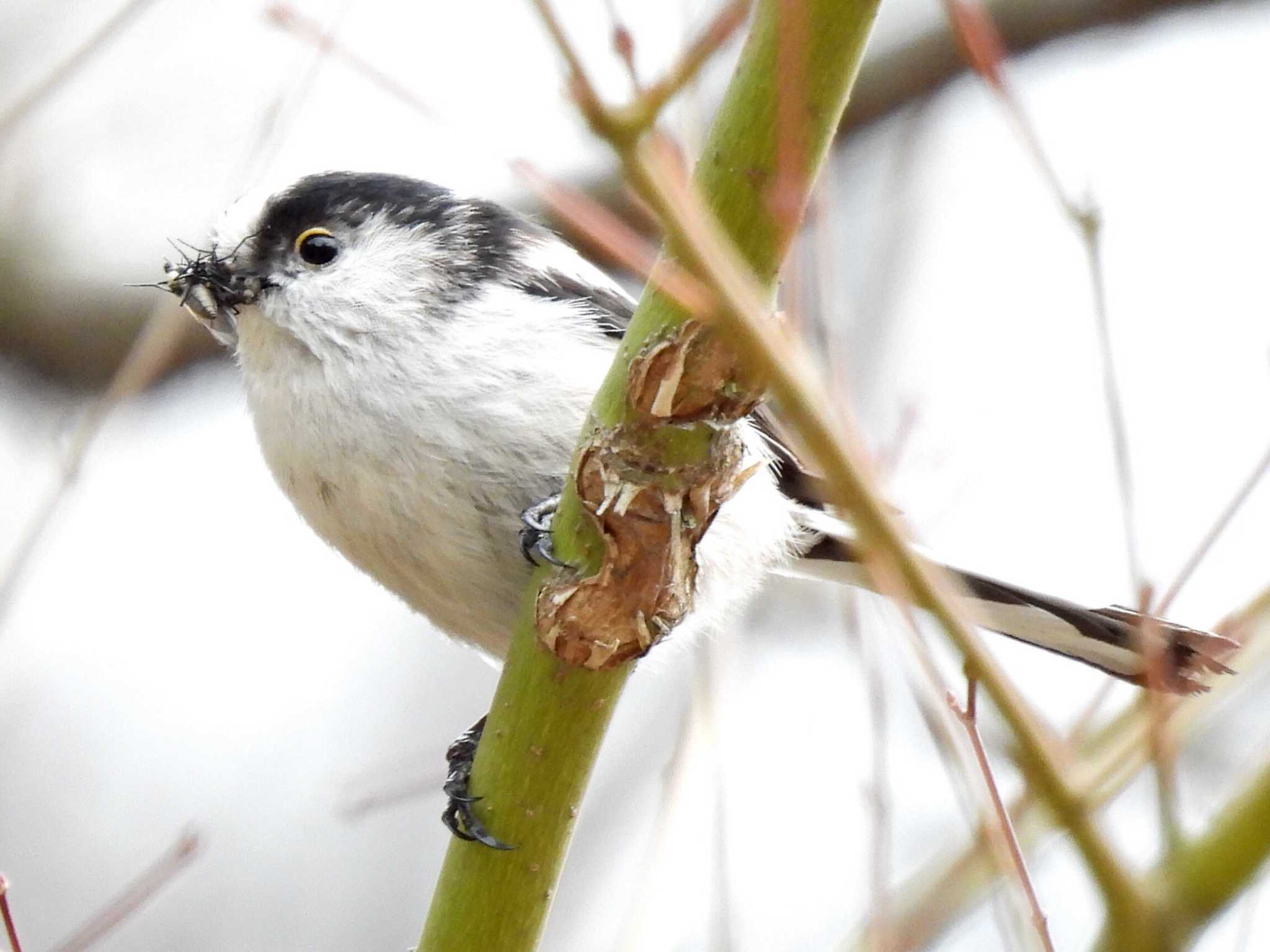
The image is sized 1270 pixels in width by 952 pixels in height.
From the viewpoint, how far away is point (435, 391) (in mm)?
2301

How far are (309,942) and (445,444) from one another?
416 centimetres

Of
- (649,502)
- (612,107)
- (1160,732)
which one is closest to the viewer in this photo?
(612,107)

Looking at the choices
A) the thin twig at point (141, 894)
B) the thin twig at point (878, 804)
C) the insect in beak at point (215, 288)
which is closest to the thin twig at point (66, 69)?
the insect in beak at point (215, 288)

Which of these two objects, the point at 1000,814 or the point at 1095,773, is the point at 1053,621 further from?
the point at 1000,814

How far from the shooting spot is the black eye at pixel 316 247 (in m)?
2.55

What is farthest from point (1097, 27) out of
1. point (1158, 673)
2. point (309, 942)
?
point (309, 942)

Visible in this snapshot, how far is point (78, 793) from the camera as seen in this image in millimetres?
6352

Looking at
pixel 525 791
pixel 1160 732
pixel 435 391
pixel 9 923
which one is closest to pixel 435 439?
pixel 435 391

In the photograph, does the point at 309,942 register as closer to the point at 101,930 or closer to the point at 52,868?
the point at 52,868

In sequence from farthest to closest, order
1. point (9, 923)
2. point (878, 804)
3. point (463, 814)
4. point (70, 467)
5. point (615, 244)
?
1. point (70, 467)
2. point (878, 804)
3. point (463, 814)
4. point (9, 923)
5. point (615, 244)

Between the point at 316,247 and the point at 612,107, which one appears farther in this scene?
the point at 316,247

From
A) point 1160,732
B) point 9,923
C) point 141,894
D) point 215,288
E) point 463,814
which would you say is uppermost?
point 215,288

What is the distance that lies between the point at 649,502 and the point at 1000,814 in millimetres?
536

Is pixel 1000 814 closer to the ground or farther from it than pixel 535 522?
closer to the ground
